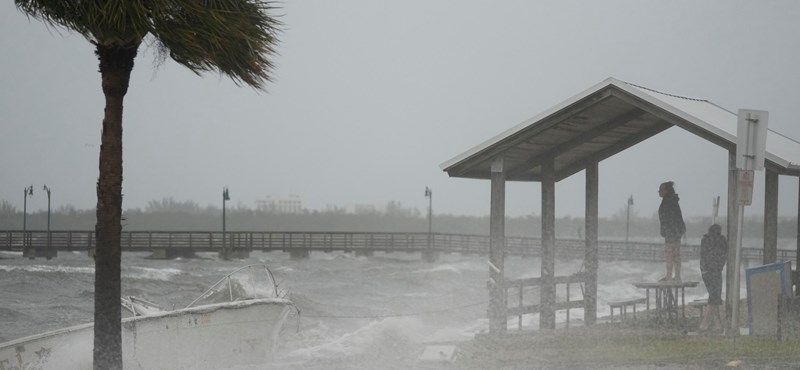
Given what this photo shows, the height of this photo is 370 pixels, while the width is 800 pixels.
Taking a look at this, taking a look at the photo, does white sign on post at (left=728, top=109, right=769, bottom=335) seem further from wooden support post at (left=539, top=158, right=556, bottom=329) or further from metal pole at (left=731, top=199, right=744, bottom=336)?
wooden support post at (left=539, top=158, right=556, bottom=329)

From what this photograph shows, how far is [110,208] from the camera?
428 inches

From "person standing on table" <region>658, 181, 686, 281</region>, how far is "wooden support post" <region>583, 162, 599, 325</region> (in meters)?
1.23

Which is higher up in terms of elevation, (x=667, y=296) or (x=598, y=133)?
(x=598, y=133)

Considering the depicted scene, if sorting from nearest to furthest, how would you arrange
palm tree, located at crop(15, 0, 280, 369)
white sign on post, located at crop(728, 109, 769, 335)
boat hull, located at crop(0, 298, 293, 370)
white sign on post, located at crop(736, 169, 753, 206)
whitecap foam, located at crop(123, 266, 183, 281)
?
palm tree, located at crop(15, 0, 280, 369) → white sign on post, located at crop(728, 109, 769, 335) → white sign on post, located at crop(736, 169, 753, 206) → boat hull, located at crop(0, 298, 293, 370) → whitecap foam, located at crop(123, 266, 183, 281)

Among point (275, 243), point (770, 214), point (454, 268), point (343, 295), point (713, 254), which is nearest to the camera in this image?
point (770, 214)

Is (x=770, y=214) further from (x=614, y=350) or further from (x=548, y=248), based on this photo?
(x=614, y=350)

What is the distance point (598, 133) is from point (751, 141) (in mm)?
3316

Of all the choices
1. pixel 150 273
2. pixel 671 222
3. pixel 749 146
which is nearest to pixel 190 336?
pixel 671 222

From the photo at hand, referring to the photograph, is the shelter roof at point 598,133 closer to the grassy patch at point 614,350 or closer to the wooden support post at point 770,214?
the wooden support post at point 770,214

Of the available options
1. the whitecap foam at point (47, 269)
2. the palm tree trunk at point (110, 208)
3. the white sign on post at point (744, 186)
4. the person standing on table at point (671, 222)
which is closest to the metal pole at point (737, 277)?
the white sign on post at point (744, 186)

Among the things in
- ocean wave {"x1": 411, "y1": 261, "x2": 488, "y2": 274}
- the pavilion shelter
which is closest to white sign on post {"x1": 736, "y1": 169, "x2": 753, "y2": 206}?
the pavilion shelter

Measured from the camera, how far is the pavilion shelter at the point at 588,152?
42.9 ft

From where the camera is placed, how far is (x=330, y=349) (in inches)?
818

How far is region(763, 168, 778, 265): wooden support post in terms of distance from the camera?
14562mm
